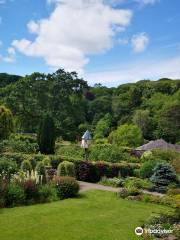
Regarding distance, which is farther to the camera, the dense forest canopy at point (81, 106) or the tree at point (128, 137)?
the dense forest canopy at point (81, 106)

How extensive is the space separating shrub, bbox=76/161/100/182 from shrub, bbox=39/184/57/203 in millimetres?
5602

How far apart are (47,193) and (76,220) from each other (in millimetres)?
3011

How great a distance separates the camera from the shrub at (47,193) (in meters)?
13.2

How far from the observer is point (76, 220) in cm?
1074

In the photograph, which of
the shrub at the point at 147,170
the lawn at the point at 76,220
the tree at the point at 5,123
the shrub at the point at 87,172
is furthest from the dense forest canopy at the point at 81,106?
the lawn at the point at 76,220

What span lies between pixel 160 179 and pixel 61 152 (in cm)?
1046

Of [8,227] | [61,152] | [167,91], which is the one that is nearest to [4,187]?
[8,227]

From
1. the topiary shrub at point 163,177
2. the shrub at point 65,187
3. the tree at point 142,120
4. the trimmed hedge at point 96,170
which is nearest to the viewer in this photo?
the shrub at point 65,187

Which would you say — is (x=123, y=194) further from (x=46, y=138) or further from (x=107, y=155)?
(x=46, y=138)

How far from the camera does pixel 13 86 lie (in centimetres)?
4350

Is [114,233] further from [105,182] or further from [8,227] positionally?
[105,182]

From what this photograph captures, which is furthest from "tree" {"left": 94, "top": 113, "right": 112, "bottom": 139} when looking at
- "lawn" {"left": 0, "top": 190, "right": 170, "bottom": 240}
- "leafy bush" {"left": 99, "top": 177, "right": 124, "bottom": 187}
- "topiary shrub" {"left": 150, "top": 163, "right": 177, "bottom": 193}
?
"lawn" {"left": 0, "top": 190, "right": 170, "bottom": 240}

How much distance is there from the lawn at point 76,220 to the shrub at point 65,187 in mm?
430

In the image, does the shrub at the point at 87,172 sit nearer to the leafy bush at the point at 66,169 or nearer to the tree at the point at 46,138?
the leafy bush at the point at 66,169
